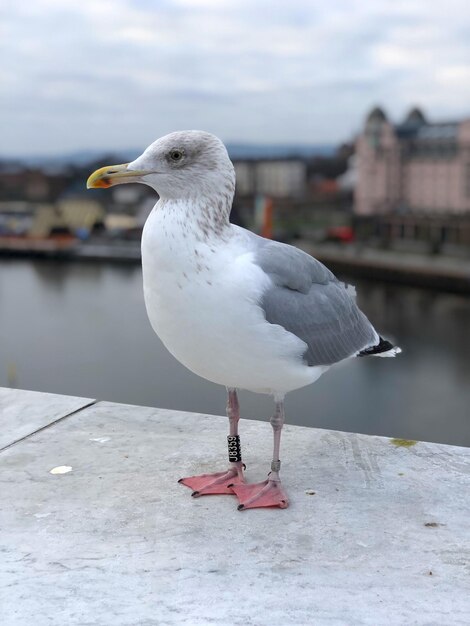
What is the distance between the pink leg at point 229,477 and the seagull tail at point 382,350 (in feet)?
1.20

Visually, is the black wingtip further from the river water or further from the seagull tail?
the river water

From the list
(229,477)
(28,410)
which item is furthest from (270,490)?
(28,410)

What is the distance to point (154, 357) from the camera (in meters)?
25.2

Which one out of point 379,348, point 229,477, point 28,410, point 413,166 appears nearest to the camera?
point 229,477

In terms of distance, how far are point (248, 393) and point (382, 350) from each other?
1823 cm

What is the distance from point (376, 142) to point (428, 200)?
4.83 meters

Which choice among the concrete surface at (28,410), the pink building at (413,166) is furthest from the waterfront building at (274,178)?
the concrete surface at (28,410)

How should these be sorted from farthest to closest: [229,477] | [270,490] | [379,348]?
[379,348] < [229,477] < [270,490]

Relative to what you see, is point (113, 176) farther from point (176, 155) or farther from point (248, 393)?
point (248, 393)

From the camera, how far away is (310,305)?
6.06 ft

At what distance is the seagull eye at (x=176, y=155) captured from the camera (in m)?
1.72

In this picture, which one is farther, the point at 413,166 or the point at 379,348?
the point at 413,166

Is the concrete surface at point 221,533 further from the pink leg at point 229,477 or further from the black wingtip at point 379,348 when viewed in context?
the black wingtip at point 379,348

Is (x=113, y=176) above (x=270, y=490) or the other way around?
above
